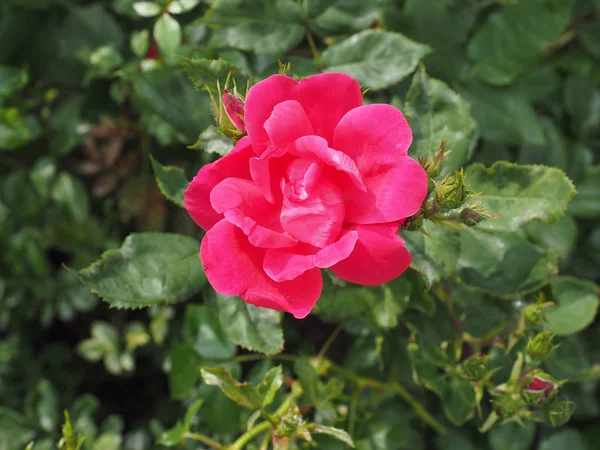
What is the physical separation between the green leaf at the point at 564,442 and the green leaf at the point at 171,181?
1486 millimetres

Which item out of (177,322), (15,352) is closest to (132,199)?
(177,322)

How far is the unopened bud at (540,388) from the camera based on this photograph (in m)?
1.12

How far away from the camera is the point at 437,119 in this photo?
126 centimetres

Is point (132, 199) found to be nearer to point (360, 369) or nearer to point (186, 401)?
point (186, 401)

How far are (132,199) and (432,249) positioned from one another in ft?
4.36

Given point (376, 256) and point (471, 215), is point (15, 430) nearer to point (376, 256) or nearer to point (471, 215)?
point (376, 256)

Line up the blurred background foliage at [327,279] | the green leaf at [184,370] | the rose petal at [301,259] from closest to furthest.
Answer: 1. the rose petal at [301,259]
2. the blurred background foliage at [327,279]
3. the green leaf at [184,370]

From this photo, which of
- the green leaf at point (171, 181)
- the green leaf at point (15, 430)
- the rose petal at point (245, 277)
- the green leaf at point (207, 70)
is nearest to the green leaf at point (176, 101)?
the green leaf at point (171, 181)

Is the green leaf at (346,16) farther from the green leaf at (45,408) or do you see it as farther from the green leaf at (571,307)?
the green leaf at (45,408)

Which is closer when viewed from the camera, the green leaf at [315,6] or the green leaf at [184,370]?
the green leaf at [315,6]

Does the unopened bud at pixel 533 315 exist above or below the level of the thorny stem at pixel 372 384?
above

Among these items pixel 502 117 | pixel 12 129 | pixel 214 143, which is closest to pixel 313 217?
pixel 214 143

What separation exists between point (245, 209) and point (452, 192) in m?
0.33

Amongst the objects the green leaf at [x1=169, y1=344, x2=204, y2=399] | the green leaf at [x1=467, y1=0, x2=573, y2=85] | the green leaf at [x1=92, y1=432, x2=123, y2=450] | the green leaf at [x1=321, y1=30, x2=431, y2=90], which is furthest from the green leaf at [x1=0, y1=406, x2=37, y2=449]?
the green leaf at [x1=467, y1=0, x2=573, y2=85]
